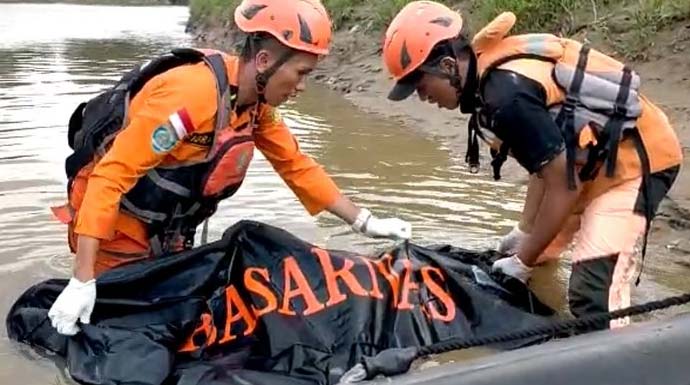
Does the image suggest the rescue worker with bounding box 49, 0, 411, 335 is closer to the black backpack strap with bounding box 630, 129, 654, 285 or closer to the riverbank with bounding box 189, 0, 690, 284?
the black backpack strap with bounding box 630, 129, 654, 285

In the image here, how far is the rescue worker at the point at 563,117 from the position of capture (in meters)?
3.82

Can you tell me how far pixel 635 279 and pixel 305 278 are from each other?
1.82 m

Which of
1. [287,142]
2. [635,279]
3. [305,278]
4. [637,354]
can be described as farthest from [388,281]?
[637,354]

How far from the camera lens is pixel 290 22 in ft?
12.4

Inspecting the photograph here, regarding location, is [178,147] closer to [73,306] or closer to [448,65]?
[73,306]

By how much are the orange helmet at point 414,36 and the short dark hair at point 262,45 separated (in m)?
0.40

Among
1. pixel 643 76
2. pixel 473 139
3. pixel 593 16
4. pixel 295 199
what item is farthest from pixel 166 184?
pixel 593 16

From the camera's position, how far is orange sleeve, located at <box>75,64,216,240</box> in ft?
12.1

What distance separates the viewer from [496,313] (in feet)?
13.5

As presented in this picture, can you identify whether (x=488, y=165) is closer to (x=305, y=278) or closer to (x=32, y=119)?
(x=305, y=278)

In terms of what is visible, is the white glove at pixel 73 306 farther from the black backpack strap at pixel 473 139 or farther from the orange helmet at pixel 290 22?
the black backpack strap at pixel 473 139

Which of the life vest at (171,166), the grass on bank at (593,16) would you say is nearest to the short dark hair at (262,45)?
the life vest at (171,166)

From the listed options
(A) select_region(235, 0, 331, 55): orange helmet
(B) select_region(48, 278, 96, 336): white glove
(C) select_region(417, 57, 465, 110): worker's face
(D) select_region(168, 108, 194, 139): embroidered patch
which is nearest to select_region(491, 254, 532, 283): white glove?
(C) select_region(417, 57, 465, 110): worker's face

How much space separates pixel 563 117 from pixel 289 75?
Result: 1.02 metres
